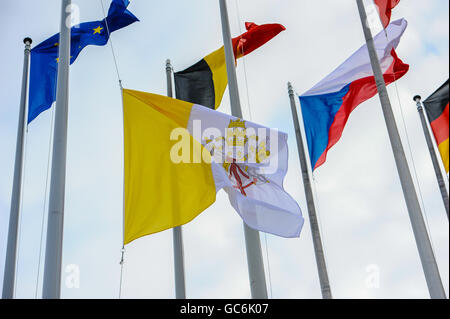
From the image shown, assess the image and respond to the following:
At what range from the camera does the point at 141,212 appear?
922 cm

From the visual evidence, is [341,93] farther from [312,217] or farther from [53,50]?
[53,50]

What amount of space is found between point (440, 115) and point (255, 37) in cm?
644

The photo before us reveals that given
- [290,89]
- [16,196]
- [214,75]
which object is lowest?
[16,196]

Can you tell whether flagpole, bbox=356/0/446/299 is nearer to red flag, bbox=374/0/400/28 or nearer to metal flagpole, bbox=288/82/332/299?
red flag, bbox=374/0/400/28

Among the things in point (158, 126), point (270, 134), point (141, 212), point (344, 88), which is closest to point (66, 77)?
point (158, 126)

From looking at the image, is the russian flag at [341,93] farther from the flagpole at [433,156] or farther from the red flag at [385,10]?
the flagpole at [433,156]

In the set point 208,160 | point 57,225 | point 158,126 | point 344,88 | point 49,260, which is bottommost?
point 49,260

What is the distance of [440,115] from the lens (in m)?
10.2

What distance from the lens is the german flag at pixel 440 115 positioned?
384 inches

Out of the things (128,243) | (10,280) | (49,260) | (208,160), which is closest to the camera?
(49,260)

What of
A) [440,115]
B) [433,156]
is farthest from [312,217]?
[440,115]

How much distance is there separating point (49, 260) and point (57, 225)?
520 mm

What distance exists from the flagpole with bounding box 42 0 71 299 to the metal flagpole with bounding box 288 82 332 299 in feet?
22.5
